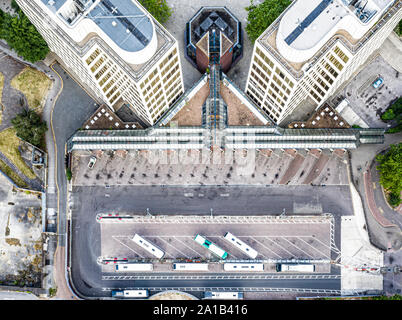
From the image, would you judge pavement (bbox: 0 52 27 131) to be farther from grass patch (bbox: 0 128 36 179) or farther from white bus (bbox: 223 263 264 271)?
white bus (bbox: 223 263 264 271)

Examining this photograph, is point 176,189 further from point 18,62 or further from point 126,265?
point 18,62

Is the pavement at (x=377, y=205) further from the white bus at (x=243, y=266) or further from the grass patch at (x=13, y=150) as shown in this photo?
the grass patch at (x=13, y=150)

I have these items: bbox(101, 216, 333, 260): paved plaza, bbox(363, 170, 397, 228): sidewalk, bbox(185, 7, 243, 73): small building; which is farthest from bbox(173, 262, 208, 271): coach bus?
bbox(185, 7, 243, 73): small building

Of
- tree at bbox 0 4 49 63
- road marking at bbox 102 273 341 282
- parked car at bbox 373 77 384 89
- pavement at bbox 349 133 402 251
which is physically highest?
tree at bbox 0 4 49 63

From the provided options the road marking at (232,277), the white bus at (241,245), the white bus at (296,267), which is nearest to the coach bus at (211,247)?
the white bus at (241,245)

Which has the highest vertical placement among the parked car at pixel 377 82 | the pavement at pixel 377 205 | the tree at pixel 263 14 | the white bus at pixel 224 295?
the tree at pixel 263 14
